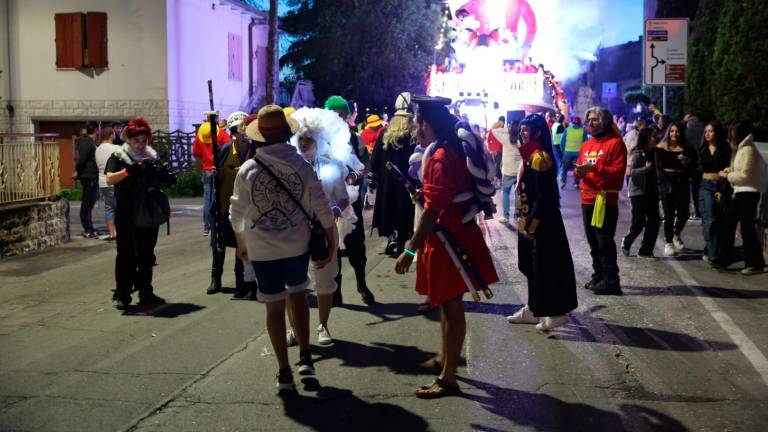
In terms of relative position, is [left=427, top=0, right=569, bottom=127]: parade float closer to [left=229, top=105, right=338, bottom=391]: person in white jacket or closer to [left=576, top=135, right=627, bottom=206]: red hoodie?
[left=576, top=135, right=627, bottom=206]: red hoodie

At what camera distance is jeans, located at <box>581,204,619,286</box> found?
888 cm

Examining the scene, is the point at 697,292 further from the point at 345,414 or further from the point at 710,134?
the point at 345,414

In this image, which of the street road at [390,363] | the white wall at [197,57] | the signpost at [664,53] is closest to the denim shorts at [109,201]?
the street road at [390,363]

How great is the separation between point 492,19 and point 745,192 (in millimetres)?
29920

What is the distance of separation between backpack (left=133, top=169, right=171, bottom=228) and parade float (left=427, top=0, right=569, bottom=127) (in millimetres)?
20003

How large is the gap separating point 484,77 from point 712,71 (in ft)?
48.5

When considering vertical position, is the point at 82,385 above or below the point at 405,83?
below

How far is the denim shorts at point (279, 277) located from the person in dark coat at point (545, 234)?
87.1 inches

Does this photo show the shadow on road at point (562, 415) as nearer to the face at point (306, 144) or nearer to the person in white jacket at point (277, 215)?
the person in white jacket at point (277, 215)

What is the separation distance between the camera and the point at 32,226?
42.6 ft

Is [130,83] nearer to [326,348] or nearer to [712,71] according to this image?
[712,71]

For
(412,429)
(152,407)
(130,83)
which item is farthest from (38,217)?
(130,83)

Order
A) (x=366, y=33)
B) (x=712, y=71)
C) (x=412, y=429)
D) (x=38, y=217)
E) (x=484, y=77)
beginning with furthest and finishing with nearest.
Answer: (x=366, y=33), (x=484, y=77), (x=712, y=71), (x=38, y=217), (x=412, y=429)

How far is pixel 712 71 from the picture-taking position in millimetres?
18000
